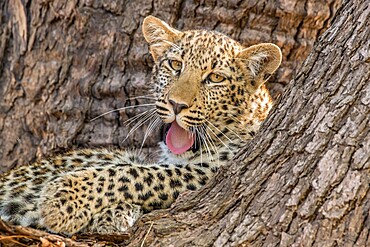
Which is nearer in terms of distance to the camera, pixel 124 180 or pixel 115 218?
pixel 115 218

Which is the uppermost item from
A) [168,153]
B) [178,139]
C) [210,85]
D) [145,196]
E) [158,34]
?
[158,34]

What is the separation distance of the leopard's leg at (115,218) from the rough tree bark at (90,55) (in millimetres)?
1635

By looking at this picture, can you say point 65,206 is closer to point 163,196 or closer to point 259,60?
point 163,196

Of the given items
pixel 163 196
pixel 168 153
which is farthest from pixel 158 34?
pixel 163 196

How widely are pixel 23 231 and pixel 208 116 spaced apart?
188 centimetres

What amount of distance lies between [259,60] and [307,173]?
6.93ft

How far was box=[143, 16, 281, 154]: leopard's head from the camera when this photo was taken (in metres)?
5.62

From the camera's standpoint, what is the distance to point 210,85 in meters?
5.76

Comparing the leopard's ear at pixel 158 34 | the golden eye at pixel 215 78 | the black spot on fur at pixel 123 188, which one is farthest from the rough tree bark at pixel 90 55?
the black spot on fur at pixel 123 188

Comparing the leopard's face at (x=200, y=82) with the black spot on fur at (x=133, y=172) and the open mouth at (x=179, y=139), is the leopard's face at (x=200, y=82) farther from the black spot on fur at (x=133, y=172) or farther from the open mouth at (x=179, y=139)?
the black spot on fur at (x=133, y=172)

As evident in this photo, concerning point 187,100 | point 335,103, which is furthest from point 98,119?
point 335,103

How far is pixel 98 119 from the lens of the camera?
6.77 meters

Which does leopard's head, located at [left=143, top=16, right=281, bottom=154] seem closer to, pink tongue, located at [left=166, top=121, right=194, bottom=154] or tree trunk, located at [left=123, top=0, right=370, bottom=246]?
pink tongue, located at [left=166, top=121, right=194, bottom=154]

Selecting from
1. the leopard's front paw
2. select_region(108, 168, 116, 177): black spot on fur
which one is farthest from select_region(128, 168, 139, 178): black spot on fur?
the leopard's front paw
